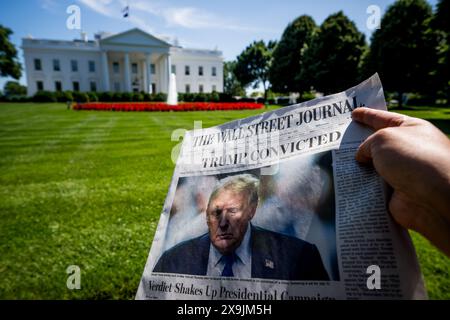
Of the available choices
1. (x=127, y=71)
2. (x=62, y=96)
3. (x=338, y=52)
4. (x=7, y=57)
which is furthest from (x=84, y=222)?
(x=7, y=57)

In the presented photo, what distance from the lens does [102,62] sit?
4172 cm

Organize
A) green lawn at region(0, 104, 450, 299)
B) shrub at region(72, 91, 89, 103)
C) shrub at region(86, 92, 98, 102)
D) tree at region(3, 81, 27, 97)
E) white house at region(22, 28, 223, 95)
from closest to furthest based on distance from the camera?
green lawn at region(0, 104, 450, 299)
shrub at region(72, 91, 89, 103)
shrub at region(86, 92, 98, 102)
white house at region(22, 28, 223, 95)
tree at region(3, 81, 27, 97)

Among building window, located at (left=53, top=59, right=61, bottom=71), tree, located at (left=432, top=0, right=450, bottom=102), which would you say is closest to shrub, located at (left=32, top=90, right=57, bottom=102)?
building window, located at (left=53, top=59, right=61, bottom=71)

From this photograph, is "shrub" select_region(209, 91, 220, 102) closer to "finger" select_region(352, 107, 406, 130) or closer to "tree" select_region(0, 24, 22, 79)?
"tree" select_region(0, 24, 22, 79)

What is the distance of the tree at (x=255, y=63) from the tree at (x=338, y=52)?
23042 millimetres

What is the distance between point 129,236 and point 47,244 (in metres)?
0.77

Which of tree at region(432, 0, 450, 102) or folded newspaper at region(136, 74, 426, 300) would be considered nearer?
folded newspaper at region(136, 74, 426, 300)

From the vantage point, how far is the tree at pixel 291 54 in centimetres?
3088

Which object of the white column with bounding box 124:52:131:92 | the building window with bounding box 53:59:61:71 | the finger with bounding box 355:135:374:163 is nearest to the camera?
the finger with bounding box 355:135:374:163

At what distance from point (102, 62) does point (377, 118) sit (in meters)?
48.6

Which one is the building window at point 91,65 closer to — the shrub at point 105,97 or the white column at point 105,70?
the white column at point 105,70

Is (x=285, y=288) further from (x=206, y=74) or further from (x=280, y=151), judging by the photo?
(x=206, y=74)

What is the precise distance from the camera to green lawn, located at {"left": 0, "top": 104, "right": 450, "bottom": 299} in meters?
1.92

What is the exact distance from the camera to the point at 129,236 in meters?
2.54
